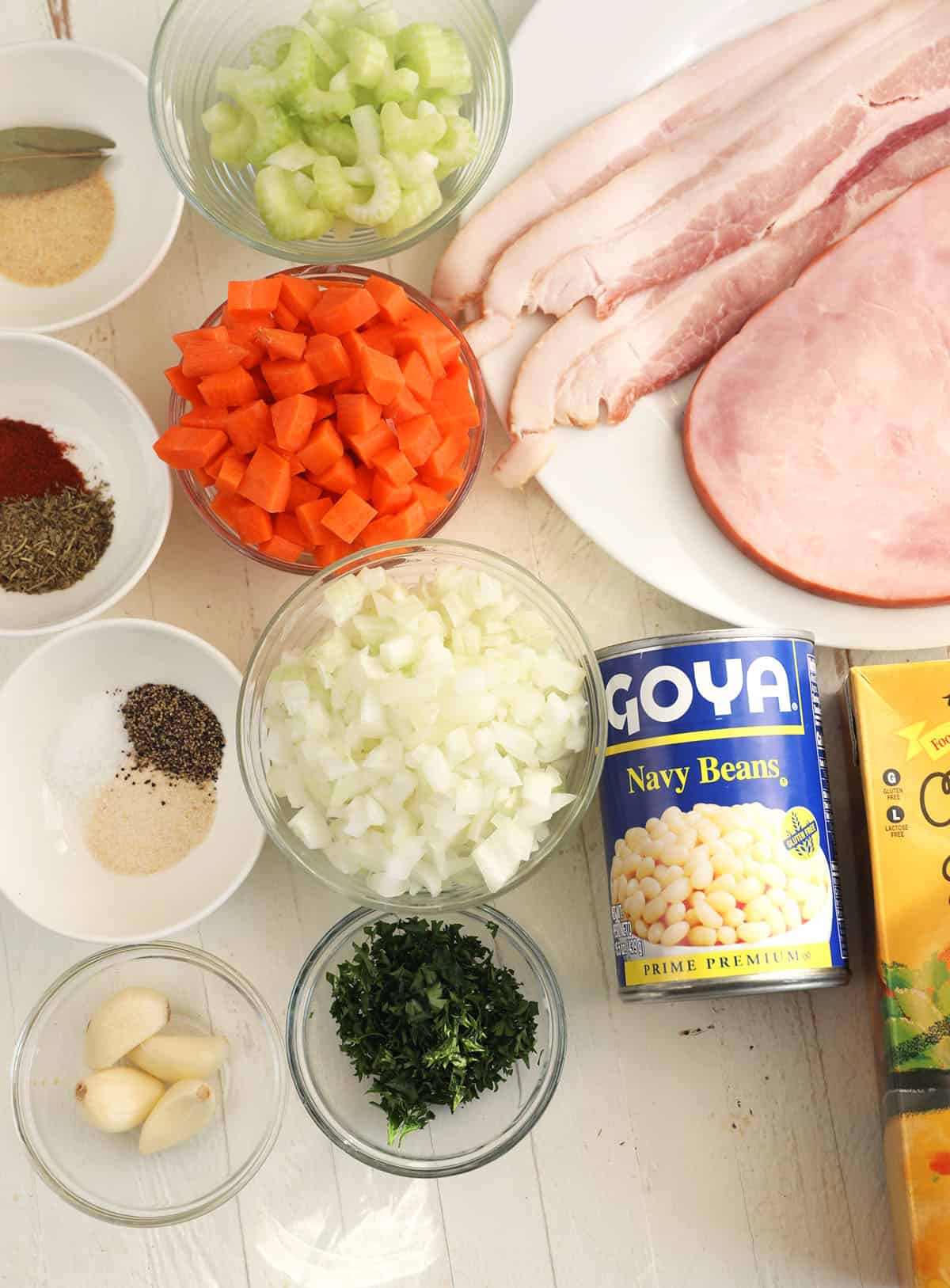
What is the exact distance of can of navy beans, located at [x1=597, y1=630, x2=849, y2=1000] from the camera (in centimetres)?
125

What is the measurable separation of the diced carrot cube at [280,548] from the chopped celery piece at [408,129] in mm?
489

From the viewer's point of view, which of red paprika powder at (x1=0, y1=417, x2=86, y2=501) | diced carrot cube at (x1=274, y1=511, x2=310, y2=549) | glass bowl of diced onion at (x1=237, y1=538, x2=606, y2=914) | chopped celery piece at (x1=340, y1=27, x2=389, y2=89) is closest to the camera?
glass bowl of diced onion at (x1=237, y1=538, x2=606, y2=914)

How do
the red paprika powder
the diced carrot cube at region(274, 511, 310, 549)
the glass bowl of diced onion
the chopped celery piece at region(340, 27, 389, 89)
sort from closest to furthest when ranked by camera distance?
the glass bowl of diced onion < the chopped celery piece at region(340, 27, 389, 89) < the diced carrot cube at region(274, 511, 310, 549) < the red paprika powder

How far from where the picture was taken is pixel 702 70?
151 centimetres

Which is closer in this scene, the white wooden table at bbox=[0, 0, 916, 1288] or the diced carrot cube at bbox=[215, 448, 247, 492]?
the diced carrot cube at bbox=[215, 448, 247, 492]

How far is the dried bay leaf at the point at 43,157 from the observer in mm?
Answer: 1532

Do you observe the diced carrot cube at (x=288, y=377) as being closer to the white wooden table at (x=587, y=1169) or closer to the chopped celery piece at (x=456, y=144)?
the chopped celery piece at (x=456, y=144)

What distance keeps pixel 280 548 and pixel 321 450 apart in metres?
0.15

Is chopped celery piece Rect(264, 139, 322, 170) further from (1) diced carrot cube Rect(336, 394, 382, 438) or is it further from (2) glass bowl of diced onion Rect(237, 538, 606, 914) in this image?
(2) glass bowl of diced onion Rect(237, 538, 606, 914)

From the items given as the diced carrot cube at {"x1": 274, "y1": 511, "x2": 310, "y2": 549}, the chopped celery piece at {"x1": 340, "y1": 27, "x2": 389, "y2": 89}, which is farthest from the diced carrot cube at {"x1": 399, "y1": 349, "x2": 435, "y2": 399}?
the chopped celery piece at {"x1": 340, "y1": 27, "x2": 389, "y2": 89}

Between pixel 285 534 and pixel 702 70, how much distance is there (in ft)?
2.87

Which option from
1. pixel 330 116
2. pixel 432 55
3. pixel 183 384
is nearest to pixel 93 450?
pixel 183 384

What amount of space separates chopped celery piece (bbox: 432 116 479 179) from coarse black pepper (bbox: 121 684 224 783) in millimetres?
809

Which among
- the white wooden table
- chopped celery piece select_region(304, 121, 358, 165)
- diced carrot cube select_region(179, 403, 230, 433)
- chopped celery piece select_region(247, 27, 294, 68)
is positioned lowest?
the white wooden table
